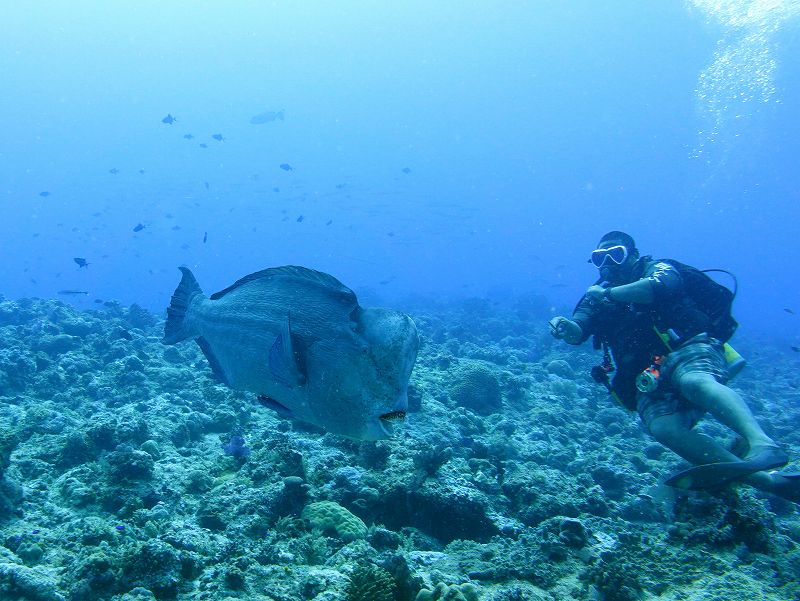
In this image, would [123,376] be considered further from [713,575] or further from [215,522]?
[713,575]

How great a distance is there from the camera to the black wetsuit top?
16.1 feet

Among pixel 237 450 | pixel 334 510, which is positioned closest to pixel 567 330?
pixel 334 510

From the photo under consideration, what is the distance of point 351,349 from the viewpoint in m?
1.70

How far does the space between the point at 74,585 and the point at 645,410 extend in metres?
5.19

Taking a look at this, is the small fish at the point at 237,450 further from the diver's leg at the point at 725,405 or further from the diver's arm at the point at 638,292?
the diver's leg at the point at 725,405

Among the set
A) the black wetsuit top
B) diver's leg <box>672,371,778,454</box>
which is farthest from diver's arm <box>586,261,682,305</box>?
diver's leg <box>672,371,778,454</box>

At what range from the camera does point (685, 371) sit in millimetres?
4457

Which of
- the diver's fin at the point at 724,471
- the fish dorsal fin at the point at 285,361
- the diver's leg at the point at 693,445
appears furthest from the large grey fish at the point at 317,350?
the diver's leg at the point at 693,445

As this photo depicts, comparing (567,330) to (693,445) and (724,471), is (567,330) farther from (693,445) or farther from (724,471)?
(724,471)

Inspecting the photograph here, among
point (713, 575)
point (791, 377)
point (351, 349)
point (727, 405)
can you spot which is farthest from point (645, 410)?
point (791, 377)

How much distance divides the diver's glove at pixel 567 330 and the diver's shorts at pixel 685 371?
1.04 metres

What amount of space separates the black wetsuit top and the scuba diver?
1 centimetres

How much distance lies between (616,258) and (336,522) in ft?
15.0

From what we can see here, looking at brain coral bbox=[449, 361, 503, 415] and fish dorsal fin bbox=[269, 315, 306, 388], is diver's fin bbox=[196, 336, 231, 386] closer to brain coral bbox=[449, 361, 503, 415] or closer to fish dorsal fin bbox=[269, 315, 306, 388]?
fish dorsal fin bbox=[269, 315, 306, 388]
